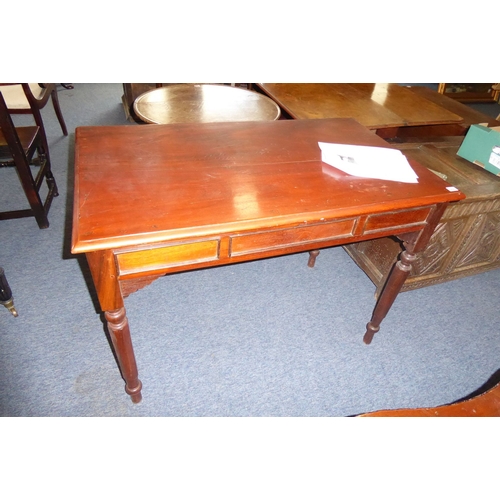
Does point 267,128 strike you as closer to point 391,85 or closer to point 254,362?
point 254,362

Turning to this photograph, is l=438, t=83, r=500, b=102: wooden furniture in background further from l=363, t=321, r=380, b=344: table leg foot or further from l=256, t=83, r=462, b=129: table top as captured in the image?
l=363, t=321, r=380, b=344: table leg foot

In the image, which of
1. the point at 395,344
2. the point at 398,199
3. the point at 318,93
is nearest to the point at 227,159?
the point at 398,199

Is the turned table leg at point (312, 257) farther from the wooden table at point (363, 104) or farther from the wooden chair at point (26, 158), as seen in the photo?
the wooden chair at point (26, 158)

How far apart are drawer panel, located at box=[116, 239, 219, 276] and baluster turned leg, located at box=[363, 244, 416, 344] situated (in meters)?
0.80

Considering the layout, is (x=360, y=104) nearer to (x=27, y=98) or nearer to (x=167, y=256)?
(x=167, y=256)

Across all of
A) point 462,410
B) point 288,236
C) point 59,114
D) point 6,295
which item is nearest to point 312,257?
point 288,236

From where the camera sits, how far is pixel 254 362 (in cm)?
162

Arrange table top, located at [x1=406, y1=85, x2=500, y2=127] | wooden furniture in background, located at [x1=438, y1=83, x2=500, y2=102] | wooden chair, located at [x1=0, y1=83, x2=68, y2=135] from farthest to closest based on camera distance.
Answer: wooden furniture in background, located at [x1=438, y1=83, x2=500, y2=102], table top, located at [x1=406, y1=85, x2=500, y2=127], wooden chair, located at [x1=0, y1=83, x2=68, y2=135]

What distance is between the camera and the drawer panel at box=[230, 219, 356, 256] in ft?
3.40

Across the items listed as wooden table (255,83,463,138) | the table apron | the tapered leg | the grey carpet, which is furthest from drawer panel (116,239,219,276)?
wooden table (255,83,463,138)

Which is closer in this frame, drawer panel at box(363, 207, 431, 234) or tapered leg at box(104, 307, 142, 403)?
tapered leg at box(104, 307, 142, 403)

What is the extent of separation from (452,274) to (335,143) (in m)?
1.19

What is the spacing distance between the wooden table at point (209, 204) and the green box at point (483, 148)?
0.81 m

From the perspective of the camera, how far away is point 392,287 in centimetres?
150
